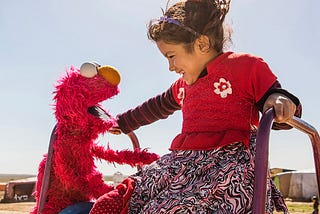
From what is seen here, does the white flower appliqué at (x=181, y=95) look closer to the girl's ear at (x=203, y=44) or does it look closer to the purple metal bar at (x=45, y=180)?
the girl's ear at (x=203, y=44)

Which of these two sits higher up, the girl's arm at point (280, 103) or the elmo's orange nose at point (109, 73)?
the elmo's orange nose at point (109, 73)

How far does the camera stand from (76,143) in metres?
1.42

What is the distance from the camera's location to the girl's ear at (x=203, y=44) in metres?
1.31

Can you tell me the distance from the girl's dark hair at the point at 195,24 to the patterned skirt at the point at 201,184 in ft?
1.03

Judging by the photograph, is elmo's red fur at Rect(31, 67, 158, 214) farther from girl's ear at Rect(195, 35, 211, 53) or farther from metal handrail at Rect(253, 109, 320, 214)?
metal handrail at Rect(253, 109, 320, 214)

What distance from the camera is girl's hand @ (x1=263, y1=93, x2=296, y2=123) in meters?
1.04

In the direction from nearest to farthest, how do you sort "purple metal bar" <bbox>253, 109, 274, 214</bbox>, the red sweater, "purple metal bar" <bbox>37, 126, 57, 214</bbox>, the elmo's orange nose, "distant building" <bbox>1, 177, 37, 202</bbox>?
"purple metal bar" <bbox>253, 109, 274, 214</bbox> < the red sweater < "purple metal bar" <bbox>37, 126, 57, 214</bbox> < the elmo's orange nose < "distant building" <bbox>1, 177, 37, 202</bbox>

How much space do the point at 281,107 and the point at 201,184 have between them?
0.26 meters

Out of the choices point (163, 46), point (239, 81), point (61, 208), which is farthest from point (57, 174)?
point (239, 81)

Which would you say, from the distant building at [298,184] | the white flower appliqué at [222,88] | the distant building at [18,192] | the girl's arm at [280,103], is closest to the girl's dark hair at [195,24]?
the white flower appliqué at [222,88]

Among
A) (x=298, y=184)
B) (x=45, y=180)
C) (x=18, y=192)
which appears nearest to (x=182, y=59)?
(x=45, y=180)

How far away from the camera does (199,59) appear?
4.36ft

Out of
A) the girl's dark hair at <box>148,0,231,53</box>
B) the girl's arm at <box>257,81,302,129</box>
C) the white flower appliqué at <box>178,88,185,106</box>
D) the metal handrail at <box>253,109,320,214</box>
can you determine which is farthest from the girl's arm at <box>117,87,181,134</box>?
the metal handrail at <box>253,109,320,214</box>

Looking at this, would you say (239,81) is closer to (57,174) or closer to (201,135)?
(201,135)
